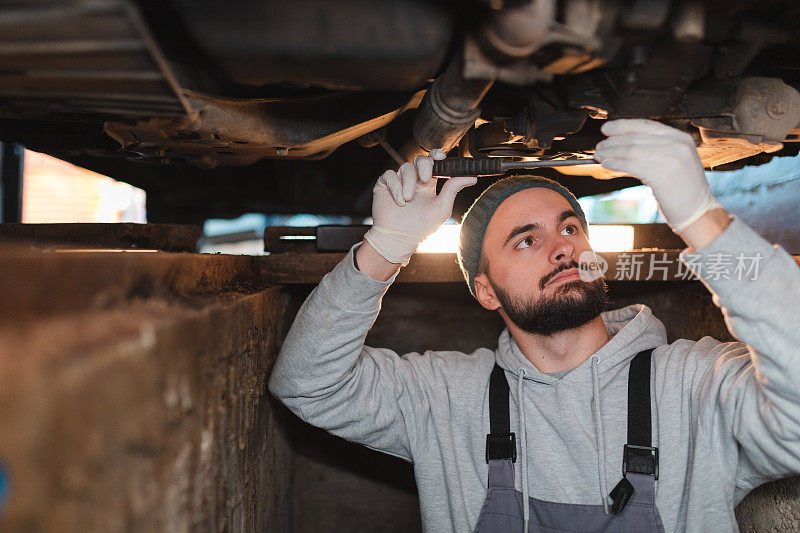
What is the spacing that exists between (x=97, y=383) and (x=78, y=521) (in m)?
0.10

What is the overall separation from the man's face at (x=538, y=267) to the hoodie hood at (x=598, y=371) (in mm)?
81

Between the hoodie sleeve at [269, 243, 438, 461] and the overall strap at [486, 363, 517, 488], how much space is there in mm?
172

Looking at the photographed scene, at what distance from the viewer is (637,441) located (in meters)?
1.08

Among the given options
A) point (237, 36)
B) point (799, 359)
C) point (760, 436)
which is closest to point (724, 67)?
point (799, 359)

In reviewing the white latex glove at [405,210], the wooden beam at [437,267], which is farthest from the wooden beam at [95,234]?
the white latex glove at [405,210]

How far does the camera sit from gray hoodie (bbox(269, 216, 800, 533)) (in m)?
0.83

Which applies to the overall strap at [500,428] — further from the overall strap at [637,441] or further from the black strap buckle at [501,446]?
the overall strap at [637,441]

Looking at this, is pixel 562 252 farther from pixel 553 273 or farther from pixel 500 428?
pixel 500 428

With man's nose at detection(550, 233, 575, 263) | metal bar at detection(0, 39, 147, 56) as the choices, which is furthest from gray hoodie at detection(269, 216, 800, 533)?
metal bar at detection(0, 39, 147, 56)

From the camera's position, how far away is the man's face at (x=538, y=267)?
1198 mm

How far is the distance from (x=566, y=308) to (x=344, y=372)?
0.52m

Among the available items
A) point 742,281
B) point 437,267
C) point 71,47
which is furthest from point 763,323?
point 71,47

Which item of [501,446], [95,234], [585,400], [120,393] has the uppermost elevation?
[95,234]

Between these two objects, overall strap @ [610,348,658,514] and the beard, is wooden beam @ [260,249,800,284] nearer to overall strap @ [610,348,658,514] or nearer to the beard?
the beard
